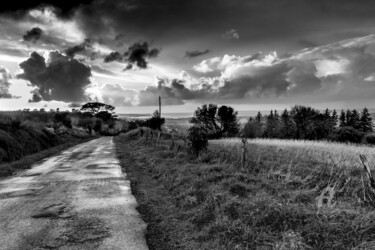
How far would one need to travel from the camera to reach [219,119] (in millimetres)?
65312

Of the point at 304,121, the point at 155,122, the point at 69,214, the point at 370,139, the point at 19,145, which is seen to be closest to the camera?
the point at 69,214

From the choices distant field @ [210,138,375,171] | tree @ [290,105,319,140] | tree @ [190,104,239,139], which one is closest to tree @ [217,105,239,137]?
tree @ [190,104,239,139]

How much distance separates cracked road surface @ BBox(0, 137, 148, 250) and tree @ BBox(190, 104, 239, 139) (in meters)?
53.8

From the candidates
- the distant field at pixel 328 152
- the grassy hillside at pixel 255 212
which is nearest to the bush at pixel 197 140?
the distant field at pixel 328 152

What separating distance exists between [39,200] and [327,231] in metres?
7.26

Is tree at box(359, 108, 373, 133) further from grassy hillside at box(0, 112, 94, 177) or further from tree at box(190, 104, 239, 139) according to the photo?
grassy hillside at box(0, 112, 94, 177)

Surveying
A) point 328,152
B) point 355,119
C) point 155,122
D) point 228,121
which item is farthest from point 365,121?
point 328,152

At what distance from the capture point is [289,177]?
8328 mm

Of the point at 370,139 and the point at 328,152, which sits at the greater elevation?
the point at 328,152

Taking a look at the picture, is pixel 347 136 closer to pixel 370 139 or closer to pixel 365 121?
pixel 370 139

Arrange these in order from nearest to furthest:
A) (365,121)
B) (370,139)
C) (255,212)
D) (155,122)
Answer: (255,212)
(370,139)
(155,122)
(365,121)

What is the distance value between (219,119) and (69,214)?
197 feet

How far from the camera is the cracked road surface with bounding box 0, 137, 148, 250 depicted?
15.8ft

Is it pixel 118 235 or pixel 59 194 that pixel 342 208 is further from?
pixel 59 194
